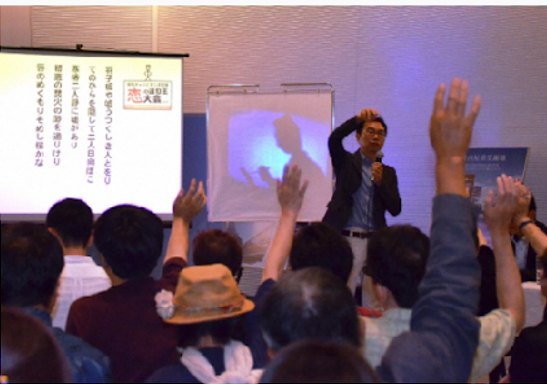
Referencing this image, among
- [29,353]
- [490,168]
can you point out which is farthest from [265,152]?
[29,353]

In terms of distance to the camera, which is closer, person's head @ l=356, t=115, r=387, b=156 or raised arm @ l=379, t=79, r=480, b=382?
raised arm @ l=379, t=79, r=480, b=382

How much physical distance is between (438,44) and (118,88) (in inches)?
94.8

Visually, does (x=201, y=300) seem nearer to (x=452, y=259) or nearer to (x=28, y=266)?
(x=28, y=266)

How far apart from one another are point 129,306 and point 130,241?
240 millimetres

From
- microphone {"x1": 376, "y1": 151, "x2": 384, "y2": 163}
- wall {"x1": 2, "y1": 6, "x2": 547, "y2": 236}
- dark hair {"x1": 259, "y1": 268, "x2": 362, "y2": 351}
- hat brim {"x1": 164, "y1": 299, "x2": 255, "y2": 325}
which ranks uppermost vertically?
wall {"x1": 2, "y1": 6, "x2": 547, "y2": 236}

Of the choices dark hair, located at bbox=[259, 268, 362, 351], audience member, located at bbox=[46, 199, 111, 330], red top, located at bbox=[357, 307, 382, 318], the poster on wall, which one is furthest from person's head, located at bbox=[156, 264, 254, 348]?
the poster on wall

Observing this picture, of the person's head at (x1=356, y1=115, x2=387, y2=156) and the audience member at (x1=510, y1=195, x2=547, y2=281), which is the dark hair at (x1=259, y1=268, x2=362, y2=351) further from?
the audience member at (x1=510, y1=195, x2=547, y2=281)

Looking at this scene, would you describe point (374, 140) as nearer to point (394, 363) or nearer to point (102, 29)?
point (102, 29)

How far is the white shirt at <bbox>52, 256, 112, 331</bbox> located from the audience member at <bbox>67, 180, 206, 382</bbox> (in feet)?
0.90

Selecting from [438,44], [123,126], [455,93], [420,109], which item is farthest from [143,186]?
[455,93]

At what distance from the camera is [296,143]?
13.3ft

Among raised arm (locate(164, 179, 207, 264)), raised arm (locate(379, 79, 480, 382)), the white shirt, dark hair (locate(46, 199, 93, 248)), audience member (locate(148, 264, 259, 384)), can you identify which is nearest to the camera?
raised arm (locate(379, 79, 480, 382))

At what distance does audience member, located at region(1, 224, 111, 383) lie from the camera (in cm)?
139

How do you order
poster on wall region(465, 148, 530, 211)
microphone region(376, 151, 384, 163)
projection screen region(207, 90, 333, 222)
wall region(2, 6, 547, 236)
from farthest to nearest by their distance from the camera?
wall region(2, 6, 547, 236)
poster on wall region(465, 148, 530, 211)
projection screen region(207, 90, 333, 222)
microphone region(376, 151, 384, 163)
